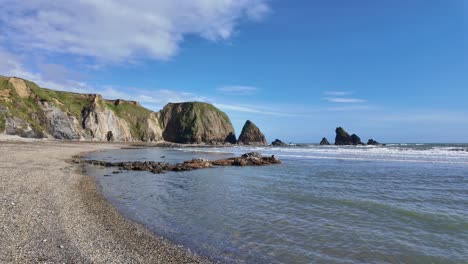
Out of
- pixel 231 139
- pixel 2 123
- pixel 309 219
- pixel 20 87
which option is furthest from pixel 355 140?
pixel 309 219

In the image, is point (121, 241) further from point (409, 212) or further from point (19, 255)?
point (409, 212)

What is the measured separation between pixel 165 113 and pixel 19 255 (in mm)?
147026

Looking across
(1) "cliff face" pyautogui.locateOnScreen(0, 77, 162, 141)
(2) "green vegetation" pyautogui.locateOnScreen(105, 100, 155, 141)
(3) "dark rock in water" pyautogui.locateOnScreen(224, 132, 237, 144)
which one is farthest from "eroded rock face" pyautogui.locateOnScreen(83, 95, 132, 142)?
(3) "dark rock in water" pyautogui.locateOnScreen(224, 132, 237, 144)

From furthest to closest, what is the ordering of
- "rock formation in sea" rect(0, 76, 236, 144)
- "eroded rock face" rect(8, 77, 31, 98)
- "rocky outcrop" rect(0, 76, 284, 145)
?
"eroded rock face" rect(8, 77, 31, 98) → "rocky outcrop" rect(0, 76, 284, 145) → "rock formation in sea" rect(0, 76, 236, 144)

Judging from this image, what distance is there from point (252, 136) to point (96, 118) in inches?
2830

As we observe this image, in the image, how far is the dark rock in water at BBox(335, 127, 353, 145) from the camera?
440 feet

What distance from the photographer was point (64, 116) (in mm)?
83188

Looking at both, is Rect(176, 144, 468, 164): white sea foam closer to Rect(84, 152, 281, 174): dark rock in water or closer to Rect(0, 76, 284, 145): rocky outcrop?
Rect(84, 152, 281, 174): dark rock in water

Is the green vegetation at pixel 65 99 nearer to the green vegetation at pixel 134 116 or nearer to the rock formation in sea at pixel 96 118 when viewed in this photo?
the rock formation in sea at pixel 96 118

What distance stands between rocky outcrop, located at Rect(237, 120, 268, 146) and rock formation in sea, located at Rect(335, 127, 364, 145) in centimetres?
3282

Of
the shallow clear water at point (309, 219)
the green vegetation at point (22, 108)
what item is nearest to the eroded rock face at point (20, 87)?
the green vegetation at point (22, 108)

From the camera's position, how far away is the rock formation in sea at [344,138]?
132 m

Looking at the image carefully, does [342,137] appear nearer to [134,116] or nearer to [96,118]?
[134,116]

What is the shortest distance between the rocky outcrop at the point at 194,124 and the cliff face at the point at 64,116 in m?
20.4
